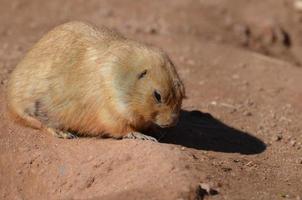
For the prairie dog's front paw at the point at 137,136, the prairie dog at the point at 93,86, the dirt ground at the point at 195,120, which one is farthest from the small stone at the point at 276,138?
the prairie dog's front paw at the point at 137,136

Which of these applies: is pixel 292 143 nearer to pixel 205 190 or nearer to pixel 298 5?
pixel 205 190

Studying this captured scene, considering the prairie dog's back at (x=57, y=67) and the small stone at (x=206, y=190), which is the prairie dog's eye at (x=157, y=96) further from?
the small stone at (x=206, y=190)

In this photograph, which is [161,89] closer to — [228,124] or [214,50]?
[228,124]

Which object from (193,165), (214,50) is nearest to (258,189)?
(193,165)

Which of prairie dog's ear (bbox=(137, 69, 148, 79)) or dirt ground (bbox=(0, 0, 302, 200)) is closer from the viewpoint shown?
dirt ground (bbox=(0, 0, 302, 200))

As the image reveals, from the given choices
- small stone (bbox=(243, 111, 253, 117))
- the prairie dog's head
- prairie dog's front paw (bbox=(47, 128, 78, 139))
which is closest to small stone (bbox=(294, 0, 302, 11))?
small stone (bbox=(243, 111, 253, 117))

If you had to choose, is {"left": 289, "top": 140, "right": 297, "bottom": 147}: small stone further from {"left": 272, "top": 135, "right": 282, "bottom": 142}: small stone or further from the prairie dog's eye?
the prairie dog's eye
